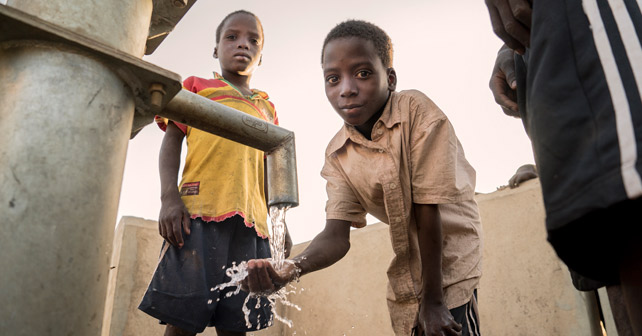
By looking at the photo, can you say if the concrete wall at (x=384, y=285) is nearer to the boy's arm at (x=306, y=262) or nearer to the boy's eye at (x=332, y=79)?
the boy's arm at (x=306, y=262)

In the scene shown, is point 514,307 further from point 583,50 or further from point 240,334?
point 583,50

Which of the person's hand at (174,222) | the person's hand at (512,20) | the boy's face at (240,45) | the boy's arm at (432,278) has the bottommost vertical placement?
the boy's arm at (432,278)

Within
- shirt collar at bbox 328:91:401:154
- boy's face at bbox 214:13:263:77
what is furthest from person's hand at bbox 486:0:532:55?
boy's face at bbox 214:13:263:77

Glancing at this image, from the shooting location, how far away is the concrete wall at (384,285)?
3.14 meters

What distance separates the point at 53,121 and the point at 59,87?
0.21 feet

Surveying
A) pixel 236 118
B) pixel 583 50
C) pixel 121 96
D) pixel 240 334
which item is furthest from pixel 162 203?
pixel 583 50

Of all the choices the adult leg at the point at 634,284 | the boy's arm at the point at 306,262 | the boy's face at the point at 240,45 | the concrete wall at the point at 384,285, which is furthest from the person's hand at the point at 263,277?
the concrete wall at the point at 384,285

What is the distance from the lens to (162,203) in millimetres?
2156

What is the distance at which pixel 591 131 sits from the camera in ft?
2.38

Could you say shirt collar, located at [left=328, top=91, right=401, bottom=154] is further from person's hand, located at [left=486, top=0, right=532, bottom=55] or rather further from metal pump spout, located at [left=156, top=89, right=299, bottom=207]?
person's hand, located at [left=486, top=0, right=532, bottom=55]

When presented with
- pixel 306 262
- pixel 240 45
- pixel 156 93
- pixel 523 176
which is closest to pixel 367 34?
pixel 240 45

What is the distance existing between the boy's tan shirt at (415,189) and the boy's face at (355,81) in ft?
0.21

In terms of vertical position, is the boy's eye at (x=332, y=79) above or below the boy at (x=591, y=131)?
above

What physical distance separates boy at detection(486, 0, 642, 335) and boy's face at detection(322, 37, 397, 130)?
3.95 ft
